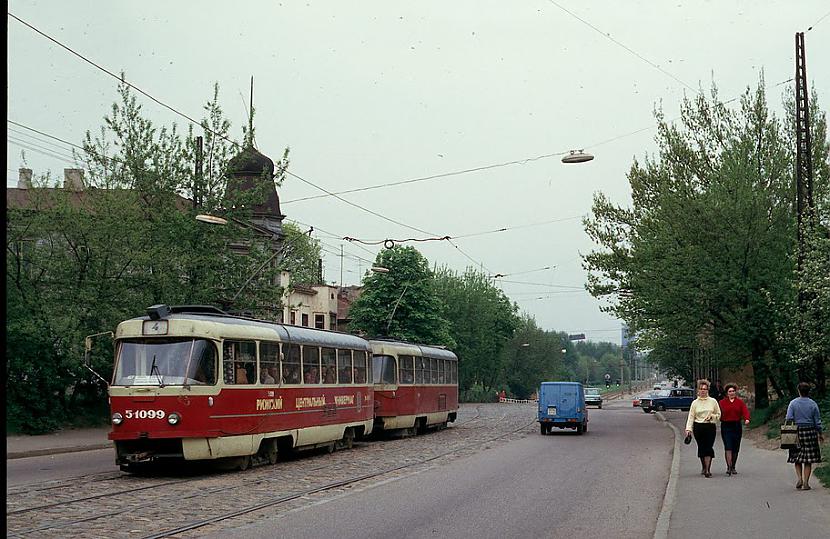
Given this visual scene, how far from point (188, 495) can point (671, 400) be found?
54680 mm

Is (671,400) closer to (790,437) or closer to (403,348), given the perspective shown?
(403,348)

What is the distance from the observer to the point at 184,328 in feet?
63.2

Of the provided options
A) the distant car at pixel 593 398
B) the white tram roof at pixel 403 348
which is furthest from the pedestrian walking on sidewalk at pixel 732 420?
the distant car at pixel 593 398

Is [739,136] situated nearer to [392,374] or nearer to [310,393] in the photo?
[392,374]

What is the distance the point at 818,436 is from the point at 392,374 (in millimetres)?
17823

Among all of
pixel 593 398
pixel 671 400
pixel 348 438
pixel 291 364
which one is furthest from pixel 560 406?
pixel 593 398

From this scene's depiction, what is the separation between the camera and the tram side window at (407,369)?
33.2 metres

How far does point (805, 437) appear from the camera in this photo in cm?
1562

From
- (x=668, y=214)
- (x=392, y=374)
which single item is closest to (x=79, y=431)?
(x=392, y=374)

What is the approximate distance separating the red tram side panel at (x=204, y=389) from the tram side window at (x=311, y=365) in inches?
18.1

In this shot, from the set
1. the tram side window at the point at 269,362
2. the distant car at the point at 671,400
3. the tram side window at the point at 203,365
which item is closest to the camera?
the tram side window at the point at 203,365

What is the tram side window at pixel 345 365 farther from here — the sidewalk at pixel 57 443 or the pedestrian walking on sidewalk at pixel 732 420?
the pedestrian walking on sidewalk at pixel 732 420

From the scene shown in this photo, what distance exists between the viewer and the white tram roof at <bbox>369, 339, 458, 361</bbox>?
3203 cm

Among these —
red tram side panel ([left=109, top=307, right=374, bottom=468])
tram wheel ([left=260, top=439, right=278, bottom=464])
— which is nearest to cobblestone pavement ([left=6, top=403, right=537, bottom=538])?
tram wheel ([left=260, top=439, right=278, bottom=464])
